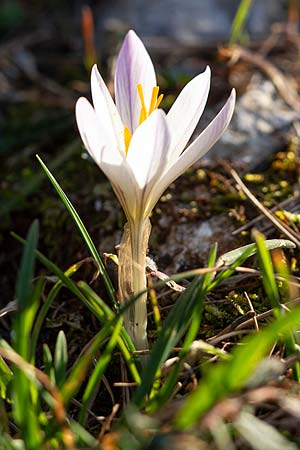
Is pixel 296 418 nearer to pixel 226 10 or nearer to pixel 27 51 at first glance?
pixel 27 51

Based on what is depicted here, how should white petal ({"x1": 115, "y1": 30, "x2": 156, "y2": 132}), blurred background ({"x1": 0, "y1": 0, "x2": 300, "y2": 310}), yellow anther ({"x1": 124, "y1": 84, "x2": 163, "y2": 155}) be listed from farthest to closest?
blurred background ({"x1": 0, "y1": 0, "x2": 300, "y2": 310}), white petal ({"x1": 115, "y1": 30, "x2": 156, "y2": 132}), yellow anther ({"x1": 124, "y1": 84, "x2": 163, "y2": 155})

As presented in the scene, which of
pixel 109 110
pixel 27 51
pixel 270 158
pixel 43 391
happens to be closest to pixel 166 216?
pixel 270 158

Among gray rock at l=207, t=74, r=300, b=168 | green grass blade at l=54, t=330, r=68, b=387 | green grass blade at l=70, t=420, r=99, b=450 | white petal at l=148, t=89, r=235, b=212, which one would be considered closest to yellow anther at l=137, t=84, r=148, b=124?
white petal at l=148, t=89, r=235, b=212

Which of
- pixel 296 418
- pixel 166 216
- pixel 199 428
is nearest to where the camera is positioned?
pixel 199 428

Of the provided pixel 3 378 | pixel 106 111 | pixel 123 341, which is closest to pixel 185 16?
pixel 106 111

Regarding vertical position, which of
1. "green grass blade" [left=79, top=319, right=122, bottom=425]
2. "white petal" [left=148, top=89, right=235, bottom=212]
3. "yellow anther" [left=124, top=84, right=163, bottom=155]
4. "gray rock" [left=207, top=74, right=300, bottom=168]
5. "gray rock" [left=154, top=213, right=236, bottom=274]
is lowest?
"gray rock" [left=154, top=213, right=236, bottom=274]

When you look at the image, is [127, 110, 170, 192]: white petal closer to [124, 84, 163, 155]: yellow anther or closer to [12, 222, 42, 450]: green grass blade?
[124, 84, 163, 155]: yellow anther

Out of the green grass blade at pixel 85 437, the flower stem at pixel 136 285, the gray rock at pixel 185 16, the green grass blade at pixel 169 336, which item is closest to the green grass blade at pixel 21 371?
the green grass blade at pixel 85 437

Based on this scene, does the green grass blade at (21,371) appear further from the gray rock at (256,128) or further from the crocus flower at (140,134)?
the gray rock at (256,128)
